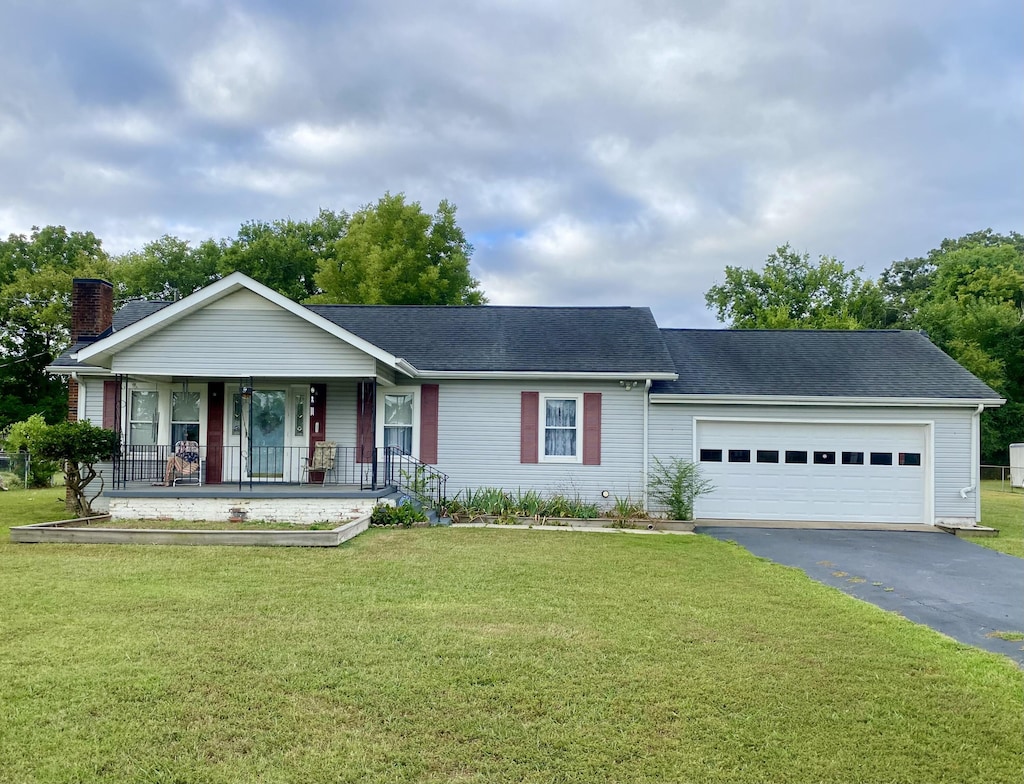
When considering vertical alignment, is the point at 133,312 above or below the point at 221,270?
below

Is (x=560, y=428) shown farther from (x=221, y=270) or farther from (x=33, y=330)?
(x=33, y=330)

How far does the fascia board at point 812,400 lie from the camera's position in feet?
44.7

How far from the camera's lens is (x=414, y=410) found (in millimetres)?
14203

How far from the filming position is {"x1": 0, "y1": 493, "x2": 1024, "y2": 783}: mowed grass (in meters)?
3.49

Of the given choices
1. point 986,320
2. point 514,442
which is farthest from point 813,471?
point 986,320

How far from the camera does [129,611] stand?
19.8 feet

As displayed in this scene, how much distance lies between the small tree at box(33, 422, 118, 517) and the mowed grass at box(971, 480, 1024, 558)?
16.0m

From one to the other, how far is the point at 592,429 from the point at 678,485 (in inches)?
82.5

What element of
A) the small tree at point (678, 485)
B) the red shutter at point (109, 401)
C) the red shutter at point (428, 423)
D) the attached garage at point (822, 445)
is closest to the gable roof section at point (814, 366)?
the attached garage at point (822, 445)

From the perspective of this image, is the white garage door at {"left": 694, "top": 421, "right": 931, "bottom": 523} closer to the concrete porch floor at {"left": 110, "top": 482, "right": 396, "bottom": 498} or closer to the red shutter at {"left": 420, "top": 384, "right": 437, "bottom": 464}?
the red shutter at {"left": 420, "top": 384, "right": 437, "bottom": 464}

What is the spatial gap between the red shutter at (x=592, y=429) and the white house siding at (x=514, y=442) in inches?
3.5

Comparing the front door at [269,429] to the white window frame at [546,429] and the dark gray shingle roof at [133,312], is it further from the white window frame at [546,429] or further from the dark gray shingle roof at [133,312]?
the white window frame at [546,429]

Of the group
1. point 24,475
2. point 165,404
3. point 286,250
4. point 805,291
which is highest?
point 286,250

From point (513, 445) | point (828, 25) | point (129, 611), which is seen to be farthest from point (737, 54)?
point (129, 611)
